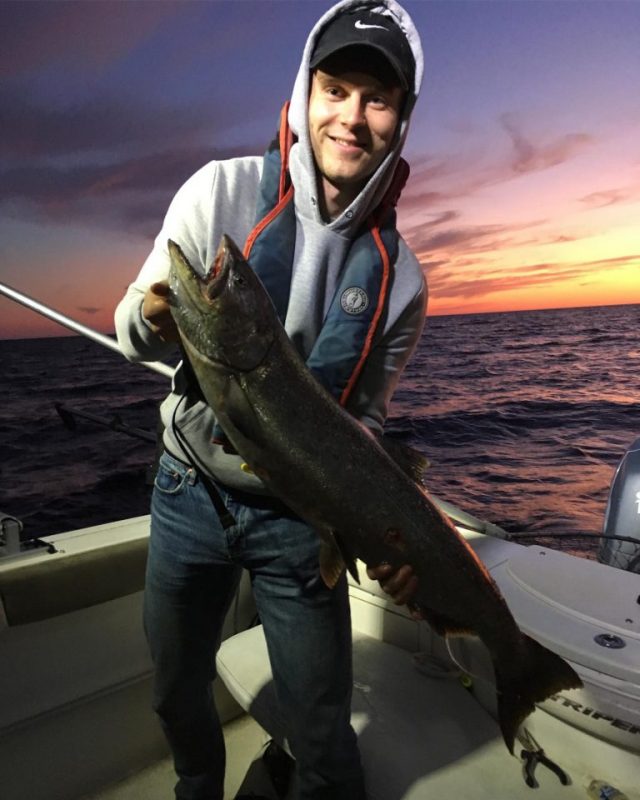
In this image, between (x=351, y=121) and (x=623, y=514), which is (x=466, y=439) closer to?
(x=623, y=514)

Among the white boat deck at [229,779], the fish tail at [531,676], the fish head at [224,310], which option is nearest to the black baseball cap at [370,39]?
the fish head at [224,310]

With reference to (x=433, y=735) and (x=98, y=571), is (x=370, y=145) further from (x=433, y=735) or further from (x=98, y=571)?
(x=433, y=735)

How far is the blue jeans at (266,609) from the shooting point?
2.50 meters

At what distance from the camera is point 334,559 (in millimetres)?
2287

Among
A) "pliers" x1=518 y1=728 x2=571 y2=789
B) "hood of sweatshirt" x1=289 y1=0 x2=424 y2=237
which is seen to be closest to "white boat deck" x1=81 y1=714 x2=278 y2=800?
"pliers" x1=518 y1=728 x2=571 y2=789

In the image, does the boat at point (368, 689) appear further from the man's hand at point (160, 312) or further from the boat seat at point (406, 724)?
the man's hand at point (160, 312)

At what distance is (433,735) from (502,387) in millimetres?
35109

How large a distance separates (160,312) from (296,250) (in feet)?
2.41

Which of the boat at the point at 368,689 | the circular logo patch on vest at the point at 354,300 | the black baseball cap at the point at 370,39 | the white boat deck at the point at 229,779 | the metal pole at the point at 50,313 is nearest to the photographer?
the black baseball cap at the point at 370,39

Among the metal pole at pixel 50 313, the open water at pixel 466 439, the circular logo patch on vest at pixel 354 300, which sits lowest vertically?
the open water at pixel 466 439

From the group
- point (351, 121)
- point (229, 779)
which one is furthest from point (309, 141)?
point (229, 779)

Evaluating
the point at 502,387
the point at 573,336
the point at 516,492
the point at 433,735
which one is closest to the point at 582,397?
the point at 502,387

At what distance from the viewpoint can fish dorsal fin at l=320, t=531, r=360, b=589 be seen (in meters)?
2.26

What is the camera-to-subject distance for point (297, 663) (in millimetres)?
2504
